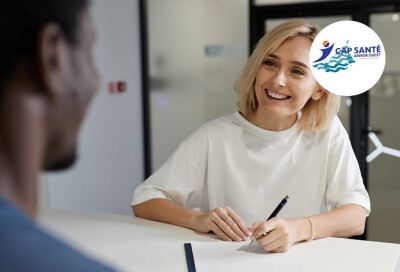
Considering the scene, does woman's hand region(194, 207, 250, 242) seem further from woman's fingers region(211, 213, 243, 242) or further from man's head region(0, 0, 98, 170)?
man's head region(0, 0, 98, 170)

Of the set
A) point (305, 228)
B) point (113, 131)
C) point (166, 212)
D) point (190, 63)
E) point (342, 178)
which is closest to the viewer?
point (305, 228)

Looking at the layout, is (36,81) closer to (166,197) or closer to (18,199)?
(18,199)

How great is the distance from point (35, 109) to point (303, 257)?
42.5 inches

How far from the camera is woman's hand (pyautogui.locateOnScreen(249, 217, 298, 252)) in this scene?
128cm

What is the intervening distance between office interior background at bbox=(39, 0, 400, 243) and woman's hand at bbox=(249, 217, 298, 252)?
8.53 feet

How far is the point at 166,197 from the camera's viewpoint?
1662 millimetres

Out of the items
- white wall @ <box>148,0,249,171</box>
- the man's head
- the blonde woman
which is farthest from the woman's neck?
white wall @ <box>148,0,249,171</box>

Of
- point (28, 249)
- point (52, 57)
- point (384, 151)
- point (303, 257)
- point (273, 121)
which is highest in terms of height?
point (52, 57)

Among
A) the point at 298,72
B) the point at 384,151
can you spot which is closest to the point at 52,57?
the point at 298,72

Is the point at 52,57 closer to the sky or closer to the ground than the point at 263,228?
closer to the sky

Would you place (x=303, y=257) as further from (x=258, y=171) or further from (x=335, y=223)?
(x=258, y=171)

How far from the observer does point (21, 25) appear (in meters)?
Answer: 0.28

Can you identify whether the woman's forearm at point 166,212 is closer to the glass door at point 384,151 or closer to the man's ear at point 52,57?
the man's ear at point 52,57

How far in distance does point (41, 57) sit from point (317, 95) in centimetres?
152
